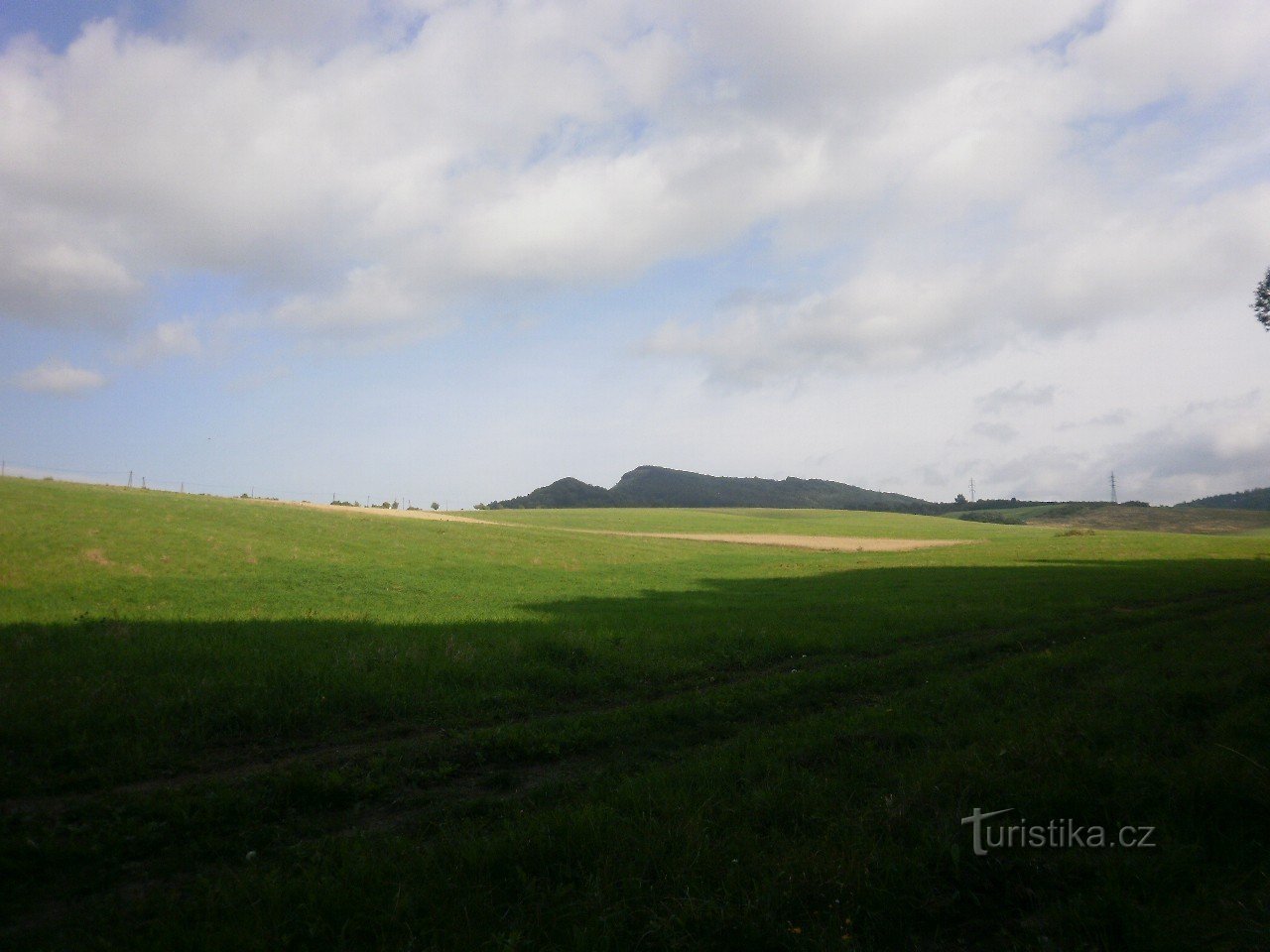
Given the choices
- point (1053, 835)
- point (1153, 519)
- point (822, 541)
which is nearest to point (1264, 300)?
point (1053, 835)

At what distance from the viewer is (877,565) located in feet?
137

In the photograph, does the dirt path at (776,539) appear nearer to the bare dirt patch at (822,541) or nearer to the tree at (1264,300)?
the bare dirt patch at (822,541)

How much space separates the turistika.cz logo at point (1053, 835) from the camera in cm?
554

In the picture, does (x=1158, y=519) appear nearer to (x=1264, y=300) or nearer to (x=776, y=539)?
(x=776, y=539)

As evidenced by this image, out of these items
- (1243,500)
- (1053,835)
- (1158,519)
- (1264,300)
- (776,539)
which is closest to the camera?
(1053,835)

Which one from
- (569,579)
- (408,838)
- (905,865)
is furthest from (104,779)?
(569,579)

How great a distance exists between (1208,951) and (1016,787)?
2.37 metres

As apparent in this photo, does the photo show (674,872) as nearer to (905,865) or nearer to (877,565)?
(905,865)

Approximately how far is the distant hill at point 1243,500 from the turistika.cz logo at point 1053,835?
20976 centimetres

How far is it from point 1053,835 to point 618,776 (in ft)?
14.2

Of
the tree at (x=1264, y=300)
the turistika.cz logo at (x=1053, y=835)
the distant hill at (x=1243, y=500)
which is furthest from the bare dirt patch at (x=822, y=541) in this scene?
the distant hill at (x=1243, y=500)

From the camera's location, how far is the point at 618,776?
7.85 meters

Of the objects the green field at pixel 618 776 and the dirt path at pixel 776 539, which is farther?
the dirt path at pixel 776 539

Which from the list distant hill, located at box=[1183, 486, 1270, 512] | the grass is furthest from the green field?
distant hill, located at box=[1183, 486, 1270, 512]
